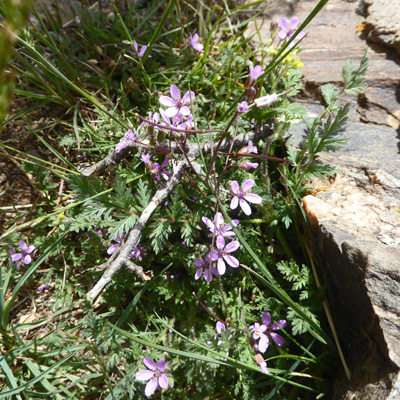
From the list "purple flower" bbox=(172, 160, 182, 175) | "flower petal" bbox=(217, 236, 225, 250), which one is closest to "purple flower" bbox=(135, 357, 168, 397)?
"flower petal" bbox=(217, 236, 225, 250)

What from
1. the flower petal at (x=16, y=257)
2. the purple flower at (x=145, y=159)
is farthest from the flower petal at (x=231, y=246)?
the flower petal at (x=16, y=257)

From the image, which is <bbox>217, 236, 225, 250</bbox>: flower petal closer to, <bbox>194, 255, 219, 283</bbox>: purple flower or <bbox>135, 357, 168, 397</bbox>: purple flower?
<bbox>194, 255, 219, 283</bbox>: purple flower

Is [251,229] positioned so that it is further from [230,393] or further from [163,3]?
[163,3]

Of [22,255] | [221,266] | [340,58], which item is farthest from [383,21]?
[22,255]

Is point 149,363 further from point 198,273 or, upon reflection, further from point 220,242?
point 220,242

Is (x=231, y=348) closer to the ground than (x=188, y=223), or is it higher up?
closer to the ground

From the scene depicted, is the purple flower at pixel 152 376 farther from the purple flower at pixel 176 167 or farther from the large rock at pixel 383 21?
the large rock at pixel 383 21

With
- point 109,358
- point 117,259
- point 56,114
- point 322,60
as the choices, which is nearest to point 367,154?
point 322,60
